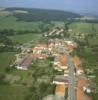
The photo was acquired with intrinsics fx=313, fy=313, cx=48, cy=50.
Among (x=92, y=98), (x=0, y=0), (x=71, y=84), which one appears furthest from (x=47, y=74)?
(x=0, y=0)

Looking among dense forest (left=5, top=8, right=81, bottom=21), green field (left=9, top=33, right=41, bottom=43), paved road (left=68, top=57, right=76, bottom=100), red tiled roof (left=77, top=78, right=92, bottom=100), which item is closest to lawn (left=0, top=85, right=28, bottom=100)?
paved road (left=68, top=57, right=76, bottom=100)

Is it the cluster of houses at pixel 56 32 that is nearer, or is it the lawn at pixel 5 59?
the lawn at pixel 5 59

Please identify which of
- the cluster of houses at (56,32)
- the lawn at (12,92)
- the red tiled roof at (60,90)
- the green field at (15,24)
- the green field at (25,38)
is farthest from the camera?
the green field at (15,24)

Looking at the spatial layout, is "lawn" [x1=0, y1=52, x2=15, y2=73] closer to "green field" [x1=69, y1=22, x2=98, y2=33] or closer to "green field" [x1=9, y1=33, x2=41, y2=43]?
"green field" [x1=9, y1=33, x2=41, y2=43]

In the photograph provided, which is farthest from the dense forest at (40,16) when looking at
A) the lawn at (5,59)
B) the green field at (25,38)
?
→ the lawn at (5,59)

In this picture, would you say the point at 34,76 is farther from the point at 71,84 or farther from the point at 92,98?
the point at 92,98

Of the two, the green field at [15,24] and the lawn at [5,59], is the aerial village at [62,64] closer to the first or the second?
the lawn at [5,59]

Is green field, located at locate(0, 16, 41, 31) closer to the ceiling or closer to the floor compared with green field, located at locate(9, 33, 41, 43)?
closer to the ceiling
